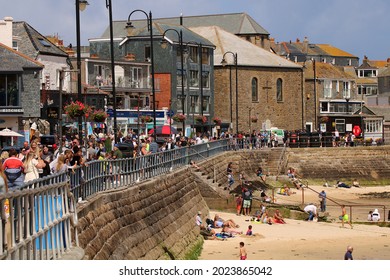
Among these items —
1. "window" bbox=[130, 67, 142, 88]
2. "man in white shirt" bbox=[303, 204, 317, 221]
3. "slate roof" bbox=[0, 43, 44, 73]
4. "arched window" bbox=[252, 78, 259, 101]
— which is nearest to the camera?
"man in white shirt" bbox=[303, 204, 317, 221]

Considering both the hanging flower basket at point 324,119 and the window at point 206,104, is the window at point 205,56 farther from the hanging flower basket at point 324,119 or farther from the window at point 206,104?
the hanging flower basket at point 324,119

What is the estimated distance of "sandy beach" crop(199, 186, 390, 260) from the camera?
36.7 metres

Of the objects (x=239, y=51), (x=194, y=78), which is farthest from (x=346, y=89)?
(x=194, y=78)

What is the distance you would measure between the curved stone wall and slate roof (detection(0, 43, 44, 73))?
12.0 metres

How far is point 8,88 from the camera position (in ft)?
171

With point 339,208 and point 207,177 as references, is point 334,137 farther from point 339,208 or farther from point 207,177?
point 207,177

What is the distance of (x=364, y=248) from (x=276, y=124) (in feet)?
215

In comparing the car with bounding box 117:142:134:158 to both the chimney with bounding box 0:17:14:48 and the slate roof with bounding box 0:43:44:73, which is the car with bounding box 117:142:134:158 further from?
the chimney with bounding box 0:17:14:48

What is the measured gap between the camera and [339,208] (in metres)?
58.5

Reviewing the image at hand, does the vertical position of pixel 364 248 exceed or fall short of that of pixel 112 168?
it falls short

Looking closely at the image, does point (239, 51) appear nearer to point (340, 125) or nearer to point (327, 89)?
point (340, 125)

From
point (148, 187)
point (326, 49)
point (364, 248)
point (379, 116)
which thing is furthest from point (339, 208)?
point (326, 49)

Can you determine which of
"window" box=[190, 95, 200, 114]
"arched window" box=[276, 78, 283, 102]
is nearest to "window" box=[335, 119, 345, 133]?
"arched window" box=[276, 78, 283, 102]
